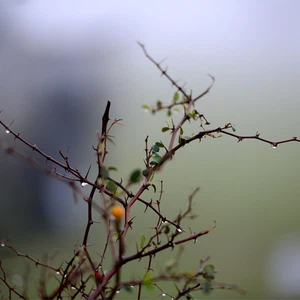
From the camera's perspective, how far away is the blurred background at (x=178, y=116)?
3.25ft

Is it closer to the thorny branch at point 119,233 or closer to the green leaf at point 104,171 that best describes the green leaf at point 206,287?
the thorny branch at point 119,233

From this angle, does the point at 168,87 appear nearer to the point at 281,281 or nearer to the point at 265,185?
the point at 265,185

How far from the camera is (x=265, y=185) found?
40.5 inches

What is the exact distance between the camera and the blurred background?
990 mm

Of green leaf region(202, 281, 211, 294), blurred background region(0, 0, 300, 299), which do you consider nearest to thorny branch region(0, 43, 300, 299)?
green leaf region(202, 281, 211, 294)

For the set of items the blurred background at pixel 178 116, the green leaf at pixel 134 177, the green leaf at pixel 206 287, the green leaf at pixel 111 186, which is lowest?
the green leaf at pixel 206 287

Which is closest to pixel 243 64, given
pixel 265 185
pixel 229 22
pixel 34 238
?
pixel 229 22

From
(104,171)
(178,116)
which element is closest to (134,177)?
(104,171)

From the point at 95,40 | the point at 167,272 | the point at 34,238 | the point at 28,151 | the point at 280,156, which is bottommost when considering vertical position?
the point at 167,272

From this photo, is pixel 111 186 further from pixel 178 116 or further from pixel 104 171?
pixel 178 116

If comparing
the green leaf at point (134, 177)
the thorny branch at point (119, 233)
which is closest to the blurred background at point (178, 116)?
the thorny branch at point (119, 233)

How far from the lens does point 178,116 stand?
1032mm

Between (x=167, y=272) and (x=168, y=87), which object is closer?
(x=167, y=272)

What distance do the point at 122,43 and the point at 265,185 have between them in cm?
56
